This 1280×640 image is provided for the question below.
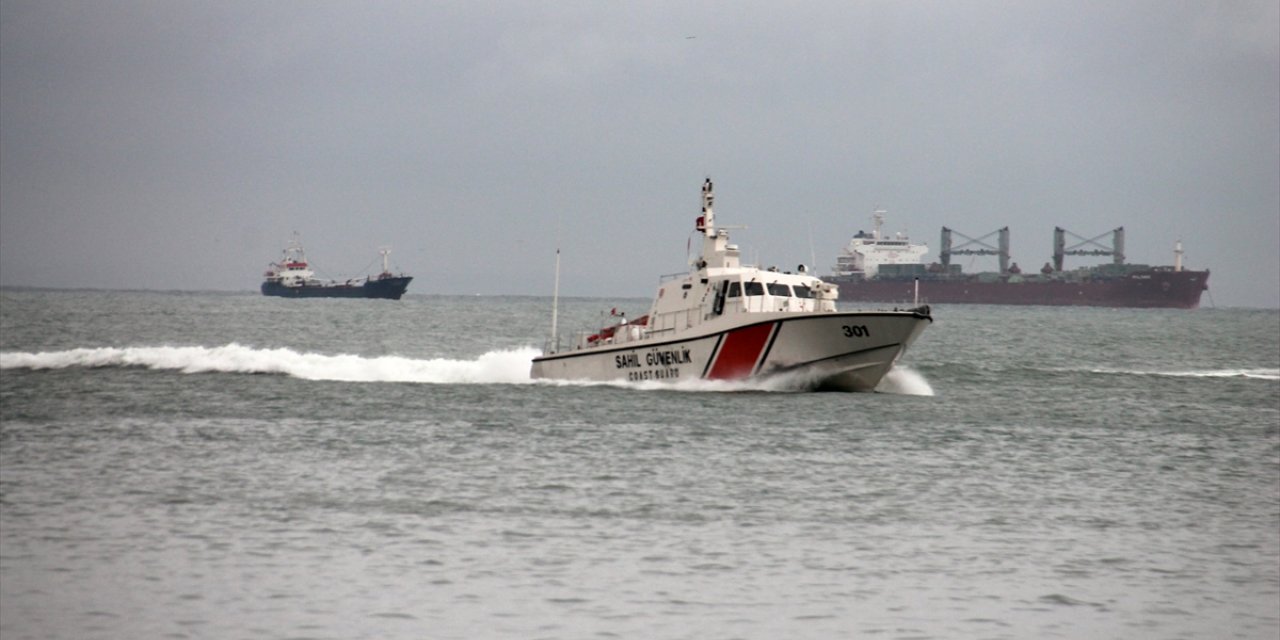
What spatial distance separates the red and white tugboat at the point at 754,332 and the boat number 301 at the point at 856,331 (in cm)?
2

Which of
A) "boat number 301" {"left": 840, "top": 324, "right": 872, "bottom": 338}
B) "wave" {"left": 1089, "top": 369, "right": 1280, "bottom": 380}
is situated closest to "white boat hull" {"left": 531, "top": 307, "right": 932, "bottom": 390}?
"boat number 301" {"left": 840, "top": 324, "right": 872, "bottom": 338}

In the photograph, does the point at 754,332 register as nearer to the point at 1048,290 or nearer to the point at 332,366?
the point at 332,366

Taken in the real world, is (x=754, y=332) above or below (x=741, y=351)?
above

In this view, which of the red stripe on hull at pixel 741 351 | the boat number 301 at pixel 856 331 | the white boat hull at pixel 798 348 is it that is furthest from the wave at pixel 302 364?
the boat number 301 at pixel 856 331

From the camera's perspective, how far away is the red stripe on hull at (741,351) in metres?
30.8

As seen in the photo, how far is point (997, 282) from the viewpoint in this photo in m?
186

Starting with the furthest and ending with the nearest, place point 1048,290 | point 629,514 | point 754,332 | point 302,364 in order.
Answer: point 1048,290 < point 302,364 < point 754,332 < point 629,514

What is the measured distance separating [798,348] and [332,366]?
59.7 feet

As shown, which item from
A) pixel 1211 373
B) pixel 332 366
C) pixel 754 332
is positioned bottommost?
pixel 332 366

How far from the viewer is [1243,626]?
12.0 meters

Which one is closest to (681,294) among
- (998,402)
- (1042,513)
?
(998,402)

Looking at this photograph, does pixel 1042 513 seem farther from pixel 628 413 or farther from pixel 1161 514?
pixel 628 413

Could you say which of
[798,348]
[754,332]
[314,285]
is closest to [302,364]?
[754,332]

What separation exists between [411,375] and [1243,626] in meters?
31.5
